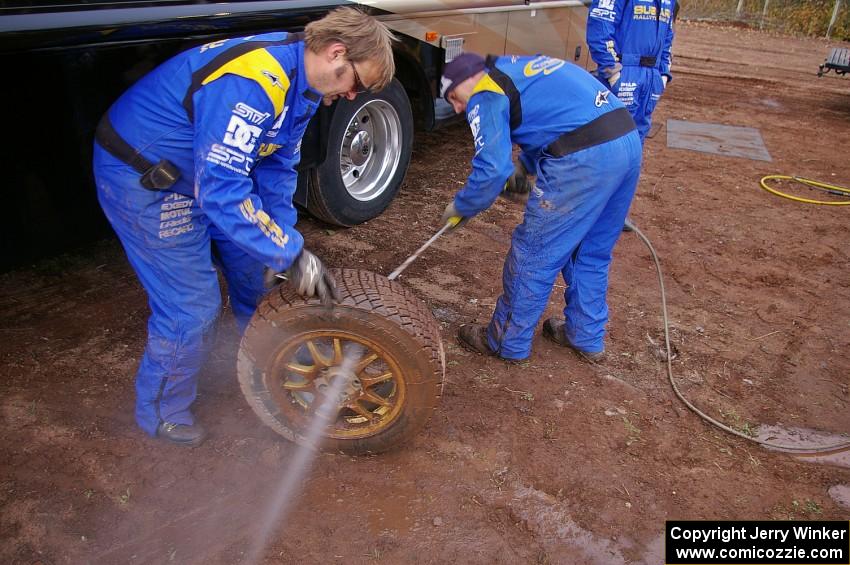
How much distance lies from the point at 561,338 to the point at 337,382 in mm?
1535

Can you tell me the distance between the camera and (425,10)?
13.3 ft

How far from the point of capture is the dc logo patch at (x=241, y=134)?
1.91 meters

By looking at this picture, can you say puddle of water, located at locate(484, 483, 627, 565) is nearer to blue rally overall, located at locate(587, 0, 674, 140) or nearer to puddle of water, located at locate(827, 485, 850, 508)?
puddle of water, located at locate(827, 485, 850, 508)

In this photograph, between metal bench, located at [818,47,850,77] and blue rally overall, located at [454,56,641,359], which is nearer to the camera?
blue rally overall, located at [454,56,641,359]

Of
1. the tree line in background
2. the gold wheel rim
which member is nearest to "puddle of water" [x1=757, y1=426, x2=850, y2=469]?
the gold wheel rim

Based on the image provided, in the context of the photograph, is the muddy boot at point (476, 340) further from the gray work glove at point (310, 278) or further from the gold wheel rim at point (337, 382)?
the gray work glove at point (310, 278)

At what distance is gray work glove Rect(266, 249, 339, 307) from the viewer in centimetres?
215

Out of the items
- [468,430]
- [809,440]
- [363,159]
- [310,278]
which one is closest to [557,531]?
[468,430]

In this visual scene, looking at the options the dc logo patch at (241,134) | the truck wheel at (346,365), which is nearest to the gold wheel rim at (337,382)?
the truck wheel at (346,365)

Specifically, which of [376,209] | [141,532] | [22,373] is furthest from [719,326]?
[22,373]

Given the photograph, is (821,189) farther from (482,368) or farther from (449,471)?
(449,471)

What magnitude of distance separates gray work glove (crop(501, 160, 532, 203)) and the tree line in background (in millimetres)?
17060

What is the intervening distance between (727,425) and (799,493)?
0.44 metres

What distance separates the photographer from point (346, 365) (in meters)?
2.43
